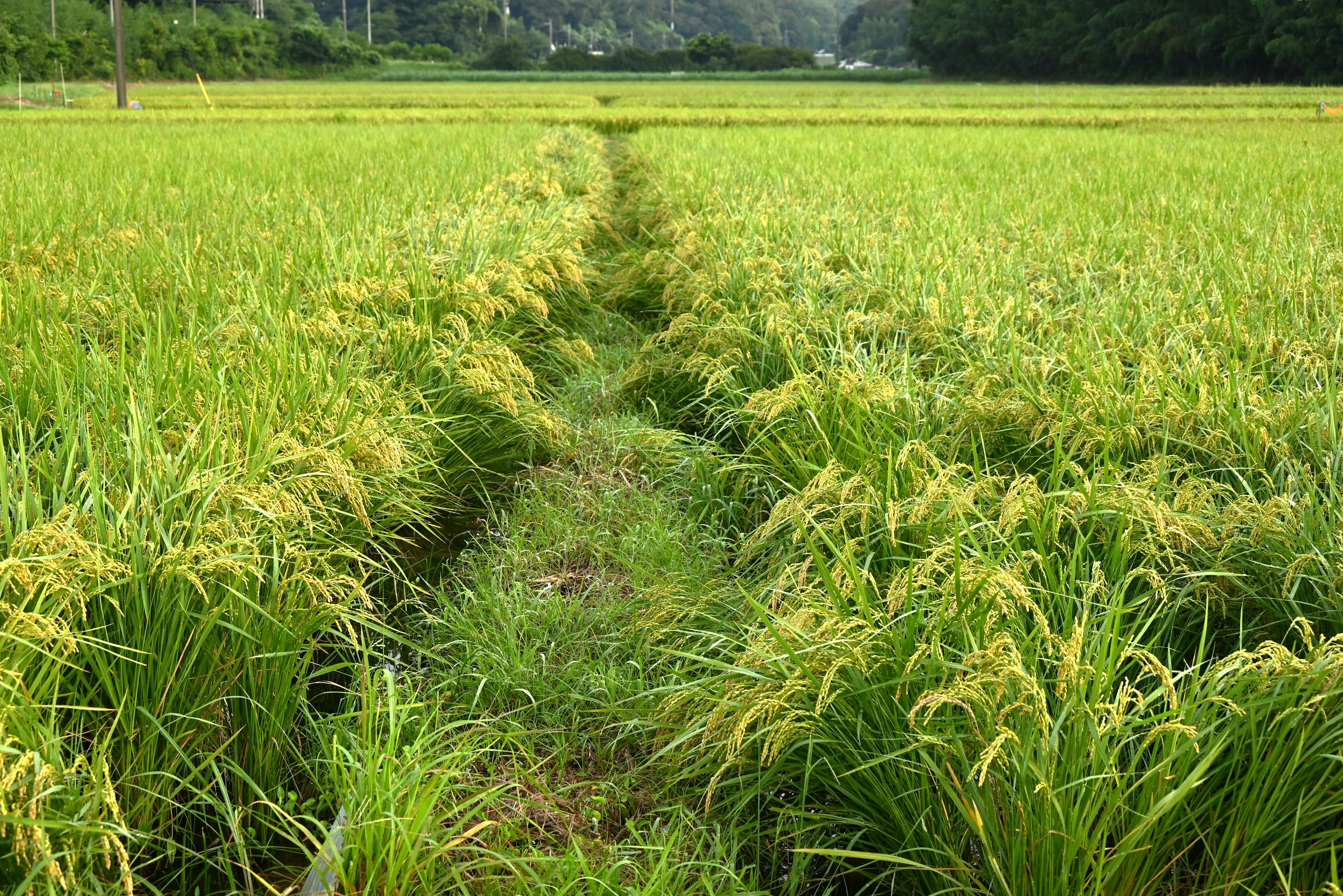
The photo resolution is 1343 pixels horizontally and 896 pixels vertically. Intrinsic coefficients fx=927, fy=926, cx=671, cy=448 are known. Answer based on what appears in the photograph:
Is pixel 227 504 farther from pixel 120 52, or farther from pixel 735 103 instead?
pixel 735 103

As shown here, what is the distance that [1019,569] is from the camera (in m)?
1.60

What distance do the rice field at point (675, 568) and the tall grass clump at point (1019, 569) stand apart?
15 mm

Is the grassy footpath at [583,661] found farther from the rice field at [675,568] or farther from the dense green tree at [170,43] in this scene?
the dense green tree at [170,43]

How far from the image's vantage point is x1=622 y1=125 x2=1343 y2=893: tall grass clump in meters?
1.28

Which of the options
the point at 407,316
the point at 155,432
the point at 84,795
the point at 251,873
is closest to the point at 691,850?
the point at 251,873

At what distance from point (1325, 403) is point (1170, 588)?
93cm

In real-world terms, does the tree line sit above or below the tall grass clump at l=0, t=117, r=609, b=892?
above

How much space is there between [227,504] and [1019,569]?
1.46 meters

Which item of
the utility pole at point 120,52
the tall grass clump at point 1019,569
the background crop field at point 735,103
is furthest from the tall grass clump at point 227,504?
the utility pole at point 120,52

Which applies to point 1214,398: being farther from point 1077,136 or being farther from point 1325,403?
point 1077,136

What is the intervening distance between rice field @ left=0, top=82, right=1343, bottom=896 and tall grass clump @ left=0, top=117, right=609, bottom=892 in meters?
0.01

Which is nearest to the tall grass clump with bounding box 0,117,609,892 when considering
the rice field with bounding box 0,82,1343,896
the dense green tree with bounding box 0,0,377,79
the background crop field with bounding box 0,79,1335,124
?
the rice field with bounding box 0,82,1343,896

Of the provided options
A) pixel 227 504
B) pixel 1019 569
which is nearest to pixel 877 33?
pixel 1019 569

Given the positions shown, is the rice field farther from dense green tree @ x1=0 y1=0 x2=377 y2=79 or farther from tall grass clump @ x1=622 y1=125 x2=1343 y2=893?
dense green tree @ x1=0 y1=0 x2=377 y2=79
